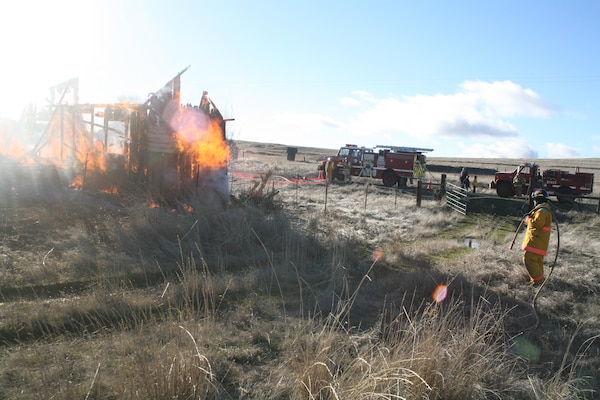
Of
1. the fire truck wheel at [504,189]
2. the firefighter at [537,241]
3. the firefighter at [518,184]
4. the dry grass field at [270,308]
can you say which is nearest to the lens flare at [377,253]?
the dry grass field at [270,308]

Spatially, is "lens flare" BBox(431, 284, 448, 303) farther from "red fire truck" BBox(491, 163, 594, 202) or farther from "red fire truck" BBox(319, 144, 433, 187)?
"red fire truck" BBox(319, 144, 433, 187)

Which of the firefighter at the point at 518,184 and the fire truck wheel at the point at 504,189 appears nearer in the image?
the firefighter at the point at 518,184

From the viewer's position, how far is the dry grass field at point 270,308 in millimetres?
3436

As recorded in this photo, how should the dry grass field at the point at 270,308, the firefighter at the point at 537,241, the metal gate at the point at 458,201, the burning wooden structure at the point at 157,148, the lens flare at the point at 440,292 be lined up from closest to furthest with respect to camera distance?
the dry grass field at the point at 270,308 → the lens flare at the point at 440,292 → the firefighter at the point at 537,241 → the burning wooden structure at the point at 157,148 → the metal gate at the point at 458,201

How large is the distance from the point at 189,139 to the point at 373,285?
322 inches

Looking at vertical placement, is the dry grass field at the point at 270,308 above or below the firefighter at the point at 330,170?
below

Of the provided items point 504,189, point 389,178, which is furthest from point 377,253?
point 389,178

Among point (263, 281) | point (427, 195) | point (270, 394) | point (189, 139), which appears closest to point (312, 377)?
point (270, 394)

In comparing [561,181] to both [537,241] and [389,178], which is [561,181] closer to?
[389,178]

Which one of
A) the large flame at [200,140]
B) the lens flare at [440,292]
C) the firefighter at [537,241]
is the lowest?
the lens flare at [440,292]

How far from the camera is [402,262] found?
924 cm

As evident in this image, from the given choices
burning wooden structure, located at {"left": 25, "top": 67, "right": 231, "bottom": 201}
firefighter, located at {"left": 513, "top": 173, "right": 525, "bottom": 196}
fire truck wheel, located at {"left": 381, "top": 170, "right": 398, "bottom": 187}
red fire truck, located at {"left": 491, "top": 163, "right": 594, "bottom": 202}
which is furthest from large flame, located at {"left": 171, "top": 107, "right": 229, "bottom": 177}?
fire truck wheel, located at {"left": 381, "top": 170, "right": 398, "bottom": 187}

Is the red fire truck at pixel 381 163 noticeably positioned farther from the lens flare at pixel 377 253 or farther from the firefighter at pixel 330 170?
the lens flare at pixel 377 253

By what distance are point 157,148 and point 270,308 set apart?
26.7 ft
